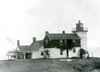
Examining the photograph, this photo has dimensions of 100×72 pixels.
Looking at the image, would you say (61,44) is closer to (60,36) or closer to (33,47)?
(60,36)

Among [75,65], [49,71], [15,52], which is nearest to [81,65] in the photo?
[75,65]

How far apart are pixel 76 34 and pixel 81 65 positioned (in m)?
22.9

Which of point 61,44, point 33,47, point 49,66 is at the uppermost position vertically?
point 61,44

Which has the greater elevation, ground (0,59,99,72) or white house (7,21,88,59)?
white house (7,21,88,59)

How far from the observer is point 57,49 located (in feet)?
269

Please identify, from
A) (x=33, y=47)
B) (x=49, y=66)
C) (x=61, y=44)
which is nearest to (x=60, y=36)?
(x=61, y=44)

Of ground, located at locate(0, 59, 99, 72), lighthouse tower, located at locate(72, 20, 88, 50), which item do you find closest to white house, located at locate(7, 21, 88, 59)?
lighthouse tower, located at locate(72, 20, 88, 50)

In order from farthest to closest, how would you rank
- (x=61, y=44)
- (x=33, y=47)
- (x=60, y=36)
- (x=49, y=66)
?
1. (x=33, y=47)
2. (x=60, y=36)
3. (x=61, y=44)
4. (x=49, y=66)

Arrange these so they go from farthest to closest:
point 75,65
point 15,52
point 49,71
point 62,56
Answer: point 15,52, point 62,56, point 75,65, point 49,71

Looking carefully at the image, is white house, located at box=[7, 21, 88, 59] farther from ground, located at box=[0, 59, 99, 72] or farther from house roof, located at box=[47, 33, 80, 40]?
ground, located at box=[0, 59, 99, 72]

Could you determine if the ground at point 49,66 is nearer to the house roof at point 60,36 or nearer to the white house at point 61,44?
the white house at point 61,44

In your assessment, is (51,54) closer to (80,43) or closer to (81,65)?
(80,43)

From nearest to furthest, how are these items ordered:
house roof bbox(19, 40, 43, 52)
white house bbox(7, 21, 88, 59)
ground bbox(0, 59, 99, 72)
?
1. ground bbox(0, 59, 99, 72)
2. white house bbox(7, 21, 88, 59)
3. house roof bbox(19, 40, 43, 52)

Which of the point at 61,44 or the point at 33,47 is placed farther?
the point at 33,47
